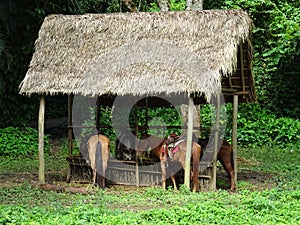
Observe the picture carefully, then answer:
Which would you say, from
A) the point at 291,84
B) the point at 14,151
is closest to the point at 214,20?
the point at 14,151

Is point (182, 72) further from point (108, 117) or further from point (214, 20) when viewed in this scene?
point (108, 117)

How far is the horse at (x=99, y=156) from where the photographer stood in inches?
406

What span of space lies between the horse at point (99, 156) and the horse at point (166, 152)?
661 millimetres

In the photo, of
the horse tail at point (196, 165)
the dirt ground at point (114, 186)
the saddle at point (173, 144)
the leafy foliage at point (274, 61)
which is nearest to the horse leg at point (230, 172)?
the dirt ground at point (114, 186)

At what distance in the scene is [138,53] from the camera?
33.1 feet

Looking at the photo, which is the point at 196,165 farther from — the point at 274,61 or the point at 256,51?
the point at 256,51

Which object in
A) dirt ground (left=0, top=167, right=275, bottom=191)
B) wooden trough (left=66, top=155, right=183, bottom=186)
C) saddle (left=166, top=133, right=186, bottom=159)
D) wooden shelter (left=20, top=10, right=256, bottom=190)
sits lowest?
dirt ground (left=0, top=167, right=275, bottom=191)

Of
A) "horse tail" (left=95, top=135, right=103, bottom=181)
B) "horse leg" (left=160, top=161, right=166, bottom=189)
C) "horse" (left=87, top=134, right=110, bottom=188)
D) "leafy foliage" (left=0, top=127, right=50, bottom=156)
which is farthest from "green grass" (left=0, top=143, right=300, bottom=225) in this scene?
"leafy foliage" (left=0, top=127, right=50, bottom=156)

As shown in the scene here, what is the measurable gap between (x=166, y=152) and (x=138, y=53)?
1.96 metres

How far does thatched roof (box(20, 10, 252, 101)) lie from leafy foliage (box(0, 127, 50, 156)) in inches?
196

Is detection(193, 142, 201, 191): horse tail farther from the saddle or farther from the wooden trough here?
the wooden trough

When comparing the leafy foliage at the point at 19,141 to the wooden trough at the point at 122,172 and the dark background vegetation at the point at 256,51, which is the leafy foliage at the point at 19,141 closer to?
the dark background vegetation at the point at 256,51

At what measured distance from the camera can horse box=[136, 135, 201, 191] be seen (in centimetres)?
958

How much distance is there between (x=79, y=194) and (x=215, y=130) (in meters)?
2.76
